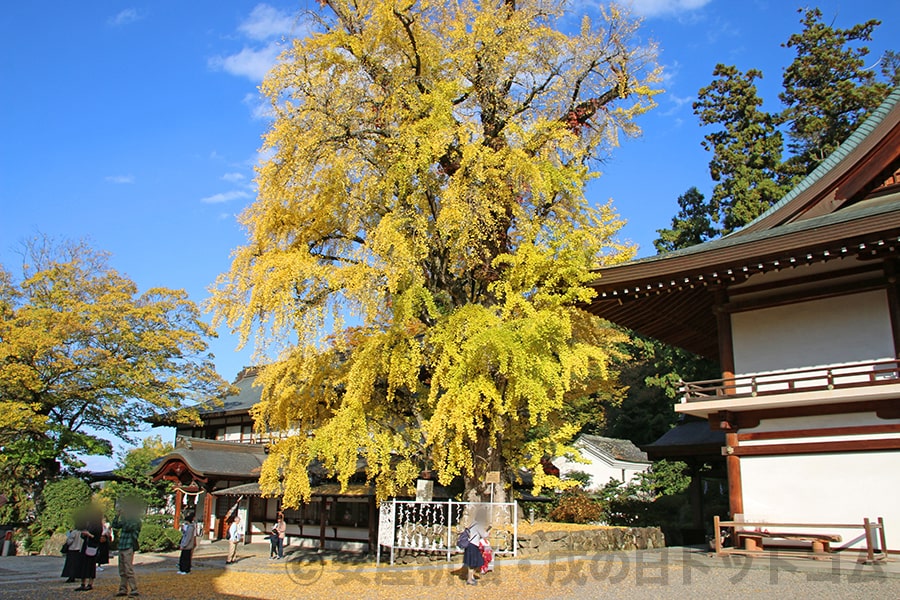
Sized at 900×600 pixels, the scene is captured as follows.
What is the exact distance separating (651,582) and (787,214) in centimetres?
775

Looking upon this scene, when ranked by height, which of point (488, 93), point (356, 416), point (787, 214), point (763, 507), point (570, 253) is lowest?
point (763, 507)

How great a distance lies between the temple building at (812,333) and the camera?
36.4 ft

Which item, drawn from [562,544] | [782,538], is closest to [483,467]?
[562,544]

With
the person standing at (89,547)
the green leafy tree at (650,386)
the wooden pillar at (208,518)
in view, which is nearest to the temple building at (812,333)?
the person standing at (89,547)

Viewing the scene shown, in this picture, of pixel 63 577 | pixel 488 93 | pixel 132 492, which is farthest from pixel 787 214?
pixel 132 492

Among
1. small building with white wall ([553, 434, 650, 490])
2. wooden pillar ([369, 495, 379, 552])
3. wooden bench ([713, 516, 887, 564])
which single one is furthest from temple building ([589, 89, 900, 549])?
small building with white wall ([553, 434, 650, 490])

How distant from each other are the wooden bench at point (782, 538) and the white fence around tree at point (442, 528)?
4.40 metres

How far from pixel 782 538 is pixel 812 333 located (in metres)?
3.83

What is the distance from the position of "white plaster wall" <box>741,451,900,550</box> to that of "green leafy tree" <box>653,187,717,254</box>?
61.4ft

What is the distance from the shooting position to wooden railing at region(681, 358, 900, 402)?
11031 mm

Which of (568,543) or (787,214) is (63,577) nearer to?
(568,543)

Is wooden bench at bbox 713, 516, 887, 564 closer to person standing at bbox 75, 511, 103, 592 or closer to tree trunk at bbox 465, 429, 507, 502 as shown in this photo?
tree trunk at bbox 465, 429, 507, 502

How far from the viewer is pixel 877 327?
11742mm

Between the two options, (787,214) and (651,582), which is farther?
(787,214)
